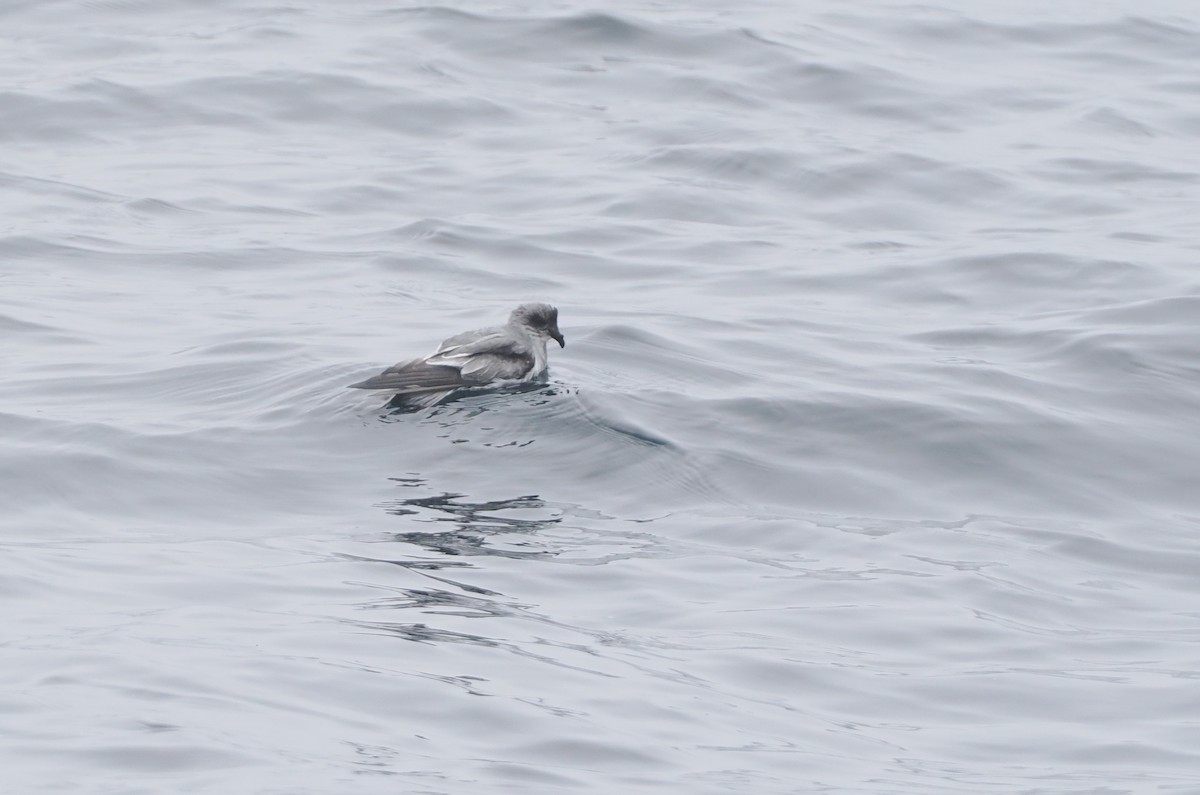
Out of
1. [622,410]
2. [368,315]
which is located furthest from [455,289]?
[622,410]

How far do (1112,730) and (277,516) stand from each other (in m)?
3.86

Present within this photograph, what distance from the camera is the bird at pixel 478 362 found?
31.4ft

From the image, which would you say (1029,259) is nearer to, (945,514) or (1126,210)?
(1126,210)

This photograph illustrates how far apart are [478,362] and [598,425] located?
2.70 feet

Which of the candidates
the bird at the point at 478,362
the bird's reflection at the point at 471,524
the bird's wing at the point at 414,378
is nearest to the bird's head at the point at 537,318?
the bird at the point at 478,362

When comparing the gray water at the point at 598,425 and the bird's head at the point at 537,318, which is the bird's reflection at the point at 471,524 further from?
the bird's head at the point at 537,318

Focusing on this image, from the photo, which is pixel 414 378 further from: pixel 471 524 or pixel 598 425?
pixel 471 524

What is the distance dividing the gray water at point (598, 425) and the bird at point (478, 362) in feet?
0.46

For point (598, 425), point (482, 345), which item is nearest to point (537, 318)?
Result: point (482, 345)

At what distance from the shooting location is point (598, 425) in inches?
378

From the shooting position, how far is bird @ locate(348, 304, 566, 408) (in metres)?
9.56

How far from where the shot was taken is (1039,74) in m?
21.2

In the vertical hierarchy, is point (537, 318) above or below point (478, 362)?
above

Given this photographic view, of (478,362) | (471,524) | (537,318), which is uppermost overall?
(537,318)
